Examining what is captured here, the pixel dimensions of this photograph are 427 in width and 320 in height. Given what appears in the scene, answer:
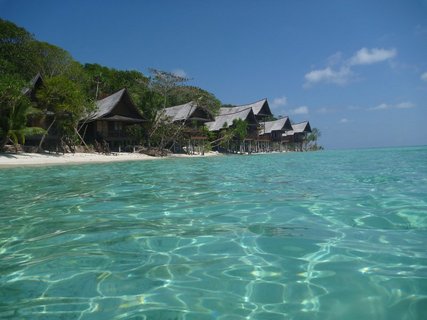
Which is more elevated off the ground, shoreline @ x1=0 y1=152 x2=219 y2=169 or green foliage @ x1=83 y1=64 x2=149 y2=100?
green foliage @ x1=83 y1=64 x2=149 y2=100

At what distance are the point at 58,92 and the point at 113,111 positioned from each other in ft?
22.0

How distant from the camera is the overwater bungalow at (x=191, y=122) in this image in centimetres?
2817

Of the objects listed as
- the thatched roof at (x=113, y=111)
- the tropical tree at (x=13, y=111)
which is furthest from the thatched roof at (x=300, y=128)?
the tropical tree at (x=13, y=111)

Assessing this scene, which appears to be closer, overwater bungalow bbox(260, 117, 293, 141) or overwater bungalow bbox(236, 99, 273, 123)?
overwater bungalow bbox(236, 99, 273, 123)

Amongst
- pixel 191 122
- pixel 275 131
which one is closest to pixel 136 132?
pixel 191 122

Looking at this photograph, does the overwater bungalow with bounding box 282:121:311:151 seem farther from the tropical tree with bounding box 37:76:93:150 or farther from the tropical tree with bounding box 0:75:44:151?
the tropical tree with bounding box 0:75:44:151

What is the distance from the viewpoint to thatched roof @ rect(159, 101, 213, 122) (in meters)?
28.4

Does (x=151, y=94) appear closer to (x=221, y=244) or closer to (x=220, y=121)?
(x=220, y=121)

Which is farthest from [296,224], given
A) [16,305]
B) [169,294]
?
[16,305]

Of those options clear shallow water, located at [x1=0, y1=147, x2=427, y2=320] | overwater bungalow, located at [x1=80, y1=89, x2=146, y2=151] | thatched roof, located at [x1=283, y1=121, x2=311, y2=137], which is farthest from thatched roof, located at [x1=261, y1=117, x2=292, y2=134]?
clear shallow water, located at [x1=0, y1=147, x2=427, y2=320]

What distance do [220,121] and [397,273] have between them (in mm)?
33827

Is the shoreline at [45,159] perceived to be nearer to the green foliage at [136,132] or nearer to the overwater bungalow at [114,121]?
the overwater bungalow at [114,121]

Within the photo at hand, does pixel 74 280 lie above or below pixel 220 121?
below

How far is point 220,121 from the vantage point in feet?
118
